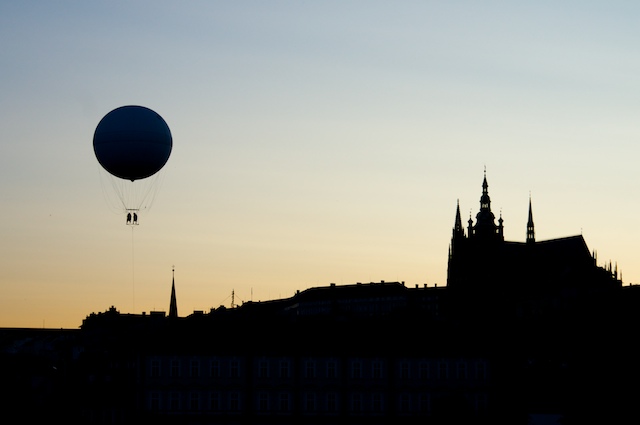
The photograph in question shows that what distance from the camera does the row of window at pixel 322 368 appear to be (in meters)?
108

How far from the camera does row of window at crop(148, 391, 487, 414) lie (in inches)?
4232

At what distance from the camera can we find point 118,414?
112 meters

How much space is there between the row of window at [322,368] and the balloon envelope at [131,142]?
2616 centimetres

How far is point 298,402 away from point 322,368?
11.4 feet

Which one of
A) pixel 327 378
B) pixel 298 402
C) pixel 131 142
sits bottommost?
pixel 298 402

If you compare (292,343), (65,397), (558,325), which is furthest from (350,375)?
(558,325)

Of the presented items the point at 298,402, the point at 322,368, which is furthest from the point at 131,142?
the point at 322,368

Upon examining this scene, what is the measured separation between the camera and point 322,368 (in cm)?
11056

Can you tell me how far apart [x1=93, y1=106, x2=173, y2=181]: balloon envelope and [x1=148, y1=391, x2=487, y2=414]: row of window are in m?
A: 26.6

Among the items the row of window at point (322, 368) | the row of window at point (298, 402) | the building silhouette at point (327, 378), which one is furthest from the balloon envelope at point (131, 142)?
the row of window at point (298, 402)

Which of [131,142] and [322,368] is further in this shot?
[322,368]

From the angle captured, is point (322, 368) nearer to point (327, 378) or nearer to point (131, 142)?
point (327, 378)

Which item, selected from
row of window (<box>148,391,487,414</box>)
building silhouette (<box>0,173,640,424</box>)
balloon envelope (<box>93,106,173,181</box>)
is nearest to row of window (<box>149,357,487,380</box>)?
building silhouette (<box>0,173,640,424</box>)

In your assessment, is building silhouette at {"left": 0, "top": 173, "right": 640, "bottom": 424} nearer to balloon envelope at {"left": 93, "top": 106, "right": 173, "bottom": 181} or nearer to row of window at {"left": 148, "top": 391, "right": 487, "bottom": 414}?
row of window at {"left": 148, "top": 391, "right": 487, "bottom": 414}
